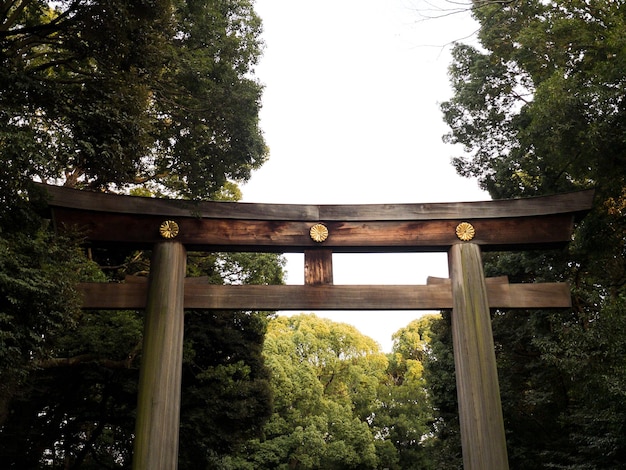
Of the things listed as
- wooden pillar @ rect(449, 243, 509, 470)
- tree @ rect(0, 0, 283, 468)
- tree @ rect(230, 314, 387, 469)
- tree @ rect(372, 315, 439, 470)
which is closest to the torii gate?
→ wooden pillar @ rect(449, 243, 509, 470)

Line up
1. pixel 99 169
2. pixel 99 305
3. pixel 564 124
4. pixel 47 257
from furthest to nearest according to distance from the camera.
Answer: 1. pixel 564 124
2. pixel 99 305
3. pixel 99 169
4. pixel 47 257

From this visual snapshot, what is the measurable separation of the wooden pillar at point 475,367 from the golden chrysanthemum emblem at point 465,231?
4.1 inches

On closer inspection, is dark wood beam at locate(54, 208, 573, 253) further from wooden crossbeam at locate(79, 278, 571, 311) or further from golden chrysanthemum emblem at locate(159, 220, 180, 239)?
wooden crossbeam at locate(79, 278, 571, 311)

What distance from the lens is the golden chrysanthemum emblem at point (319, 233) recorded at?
717 centimetres

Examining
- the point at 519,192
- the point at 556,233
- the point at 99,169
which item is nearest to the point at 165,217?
the point at 99,169

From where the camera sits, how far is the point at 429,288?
707cm

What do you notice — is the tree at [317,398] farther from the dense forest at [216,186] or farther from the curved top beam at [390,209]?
the curved top beam at [390,209]

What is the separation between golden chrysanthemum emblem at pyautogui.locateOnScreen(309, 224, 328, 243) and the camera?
23.5 ft

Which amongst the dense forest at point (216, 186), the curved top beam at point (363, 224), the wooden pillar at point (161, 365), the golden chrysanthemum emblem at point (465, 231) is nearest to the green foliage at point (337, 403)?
the dense forest at point (216, 186)

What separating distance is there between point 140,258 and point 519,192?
27.5 ft

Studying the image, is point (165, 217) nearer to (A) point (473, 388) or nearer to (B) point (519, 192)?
(A) point (473, 388)

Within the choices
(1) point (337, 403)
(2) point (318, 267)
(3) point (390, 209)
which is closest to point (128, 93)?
(2) point (318, 267)

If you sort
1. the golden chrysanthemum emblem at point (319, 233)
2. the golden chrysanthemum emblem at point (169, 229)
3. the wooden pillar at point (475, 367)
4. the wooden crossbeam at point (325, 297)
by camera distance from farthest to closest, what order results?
1. the golden chrysanthemum emblem at point (319, 233)
2. the golden chrysanthemum emblem at point (169, 229)
3. the wooden crossbeam at point (325, 297)
4. the wooden pillar at point (475, 367)

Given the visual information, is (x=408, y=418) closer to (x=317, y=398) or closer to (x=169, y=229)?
(x=317, y=398)
